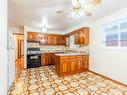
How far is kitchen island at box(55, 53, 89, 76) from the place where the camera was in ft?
11.7

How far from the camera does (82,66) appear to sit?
4.07 m

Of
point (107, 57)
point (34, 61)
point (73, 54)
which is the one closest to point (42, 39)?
point (34, 61)

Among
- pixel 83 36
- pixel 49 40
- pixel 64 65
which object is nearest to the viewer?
pixel 64 65

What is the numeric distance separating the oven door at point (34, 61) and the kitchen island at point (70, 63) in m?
1.71

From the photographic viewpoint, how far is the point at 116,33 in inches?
123

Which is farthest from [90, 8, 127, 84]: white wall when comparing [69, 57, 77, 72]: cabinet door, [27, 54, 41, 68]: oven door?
[27, 54, 41, 68]: oven door

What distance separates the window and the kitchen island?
1219mm

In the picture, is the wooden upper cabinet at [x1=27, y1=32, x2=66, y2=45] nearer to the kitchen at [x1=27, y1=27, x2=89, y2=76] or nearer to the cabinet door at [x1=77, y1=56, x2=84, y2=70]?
the kitchen at [x1=27, y1=27, x2=89, y2=76]

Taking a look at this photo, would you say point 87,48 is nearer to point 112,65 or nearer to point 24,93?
point 112,65

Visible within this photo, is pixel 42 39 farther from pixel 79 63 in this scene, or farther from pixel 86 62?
pixel 86 62

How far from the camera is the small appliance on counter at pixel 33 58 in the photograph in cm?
489

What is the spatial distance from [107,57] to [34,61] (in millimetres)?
3710

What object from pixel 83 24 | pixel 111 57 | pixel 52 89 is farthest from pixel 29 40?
pixel 111 57

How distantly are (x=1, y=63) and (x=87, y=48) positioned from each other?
3.56m
